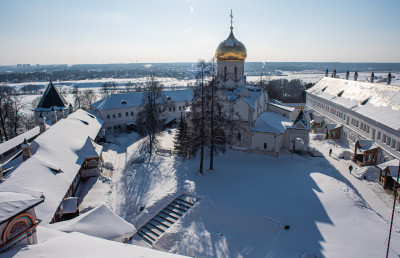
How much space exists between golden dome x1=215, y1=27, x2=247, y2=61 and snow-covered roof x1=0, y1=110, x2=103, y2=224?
55.7 ft

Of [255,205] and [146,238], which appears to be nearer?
[146,238]

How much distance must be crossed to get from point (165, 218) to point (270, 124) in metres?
14.5

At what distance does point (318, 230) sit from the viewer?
13.9 meters

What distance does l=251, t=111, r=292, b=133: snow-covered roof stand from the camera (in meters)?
24.4

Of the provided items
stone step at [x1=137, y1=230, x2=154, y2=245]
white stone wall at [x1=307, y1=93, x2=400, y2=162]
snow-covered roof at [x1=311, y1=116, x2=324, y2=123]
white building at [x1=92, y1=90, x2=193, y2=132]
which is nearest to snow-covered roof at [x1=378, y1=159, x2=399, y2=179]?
white stone wall at [x1=307, y1=93, x2=400, y2=162]

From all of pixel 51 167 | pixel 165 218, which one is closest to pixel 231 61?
pixel 165 218

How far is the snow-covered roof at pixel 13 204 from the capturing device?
6.45 m

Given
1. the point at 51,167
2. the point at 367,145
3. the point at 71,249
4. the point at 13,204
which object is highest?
the point at 13,204

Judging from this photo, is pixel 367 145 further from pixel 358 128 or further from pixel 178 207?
pixel 178 207

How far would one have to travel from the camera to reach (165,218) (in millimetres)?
15875

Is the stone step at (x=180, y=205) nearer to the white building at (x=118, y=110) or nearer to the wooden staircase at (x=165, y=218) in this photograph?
the wooden staircase at (x=165, y=218)

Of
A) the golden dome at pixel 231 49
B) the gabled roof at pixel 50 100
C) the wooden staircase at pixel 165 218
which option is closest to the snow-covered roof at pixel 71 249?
the wooden staircase at pixel 165 218

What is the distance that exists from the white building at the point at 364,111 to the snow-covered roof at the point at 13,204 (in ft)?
86.3

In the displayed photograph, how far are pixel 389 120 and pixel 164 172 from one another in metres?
21.6
